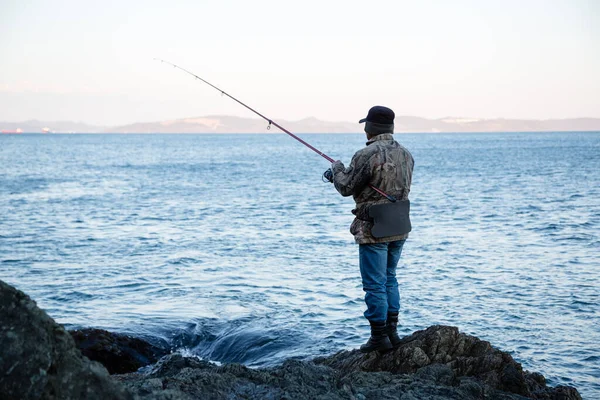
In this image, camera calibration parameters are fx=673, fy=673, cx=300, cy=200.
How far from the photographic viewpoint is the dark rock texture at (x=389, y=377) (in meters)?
4.68

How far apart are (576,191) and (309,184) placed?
15233mm

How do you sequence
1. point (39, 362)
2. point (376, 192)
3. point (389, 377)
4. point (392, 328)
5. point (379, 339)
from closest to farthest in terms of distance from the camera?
point (39, 362) < point (389, 377) < point (376, 192) < point (379, 339) < point (392, 328)

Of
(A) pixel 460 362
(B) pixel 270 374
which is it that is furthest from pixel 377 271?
(B) pixel 270 374

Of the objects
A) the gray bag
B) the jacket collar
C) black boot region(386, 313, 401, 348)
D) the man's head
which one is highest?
the man's head

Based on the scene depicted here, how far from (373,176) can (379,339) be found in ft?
4.65

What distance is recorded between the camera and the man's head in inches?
223

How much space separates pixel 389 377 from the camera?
17.5 ft

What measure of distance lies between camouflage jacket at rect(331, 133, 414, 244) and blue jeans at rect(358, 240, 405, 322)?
0.10 m

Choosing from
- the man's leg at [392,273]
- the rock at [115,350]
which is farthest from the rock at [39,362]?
the rock at [115,350]

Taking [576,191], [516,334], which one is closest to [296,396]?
[516,334]

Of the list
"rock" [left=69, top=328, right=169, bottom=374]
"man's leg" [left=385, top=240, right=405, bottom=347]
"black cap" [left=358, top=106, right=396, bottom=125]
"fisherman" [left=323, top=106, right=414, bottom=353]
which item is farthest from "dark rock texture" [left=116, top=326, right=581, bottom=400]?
"rock" [left=69, top=328, right=169, bottom=374]

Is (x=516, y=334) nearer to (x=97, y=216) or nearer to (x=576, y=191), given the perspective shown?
(x=97, y=216)

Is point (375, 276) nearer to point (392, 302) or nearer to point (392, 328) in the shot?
point (392, 302)

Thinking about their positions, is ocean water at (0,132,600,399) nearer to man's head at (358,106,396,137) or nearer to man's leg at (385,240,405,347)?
man's leg at (385,240,405,347)
